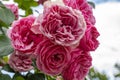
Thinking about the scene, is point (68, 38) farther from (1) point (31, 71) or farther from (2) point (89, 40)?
(1) point (31, 71)

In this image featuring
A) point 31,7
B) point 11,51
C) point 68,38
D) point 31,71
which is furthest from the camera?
point 31,7

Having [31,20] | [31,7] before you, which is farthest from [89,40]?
[31,7]

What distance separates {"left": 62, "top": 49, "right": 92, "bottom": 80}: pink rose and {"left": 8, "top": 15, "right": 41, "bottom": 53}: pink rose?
0.09m

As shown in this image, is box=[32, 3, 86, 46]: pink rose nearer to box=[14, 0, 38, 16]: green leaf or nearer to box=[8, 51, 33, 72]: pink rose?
box=[8, 51, 33, 72]: pink rose

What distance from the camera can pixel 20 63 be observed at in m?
1.04

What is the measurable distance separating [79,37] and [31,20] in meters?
0.14

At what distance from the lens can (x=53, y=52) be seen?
879 mm

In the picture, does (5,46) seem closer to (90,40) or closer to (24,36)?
(24,36)

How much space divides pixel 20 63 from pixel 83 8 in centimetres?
22

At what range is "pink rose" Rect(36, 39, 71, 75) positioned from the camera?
87 centimetres

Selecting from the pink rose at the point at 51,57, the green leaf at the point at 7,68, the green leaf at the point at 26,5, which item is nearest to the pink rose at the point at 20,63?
the green leaf at the point at 7,68

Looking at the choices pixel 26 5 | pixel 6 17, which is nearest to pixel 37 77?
pixel 6 17

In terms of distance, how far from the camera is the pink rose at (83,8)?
36.0 inches

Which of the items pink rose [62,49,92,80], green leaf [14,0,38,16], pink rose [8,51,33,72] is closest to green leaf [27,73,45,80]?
pink rose [8,51,33,72]
